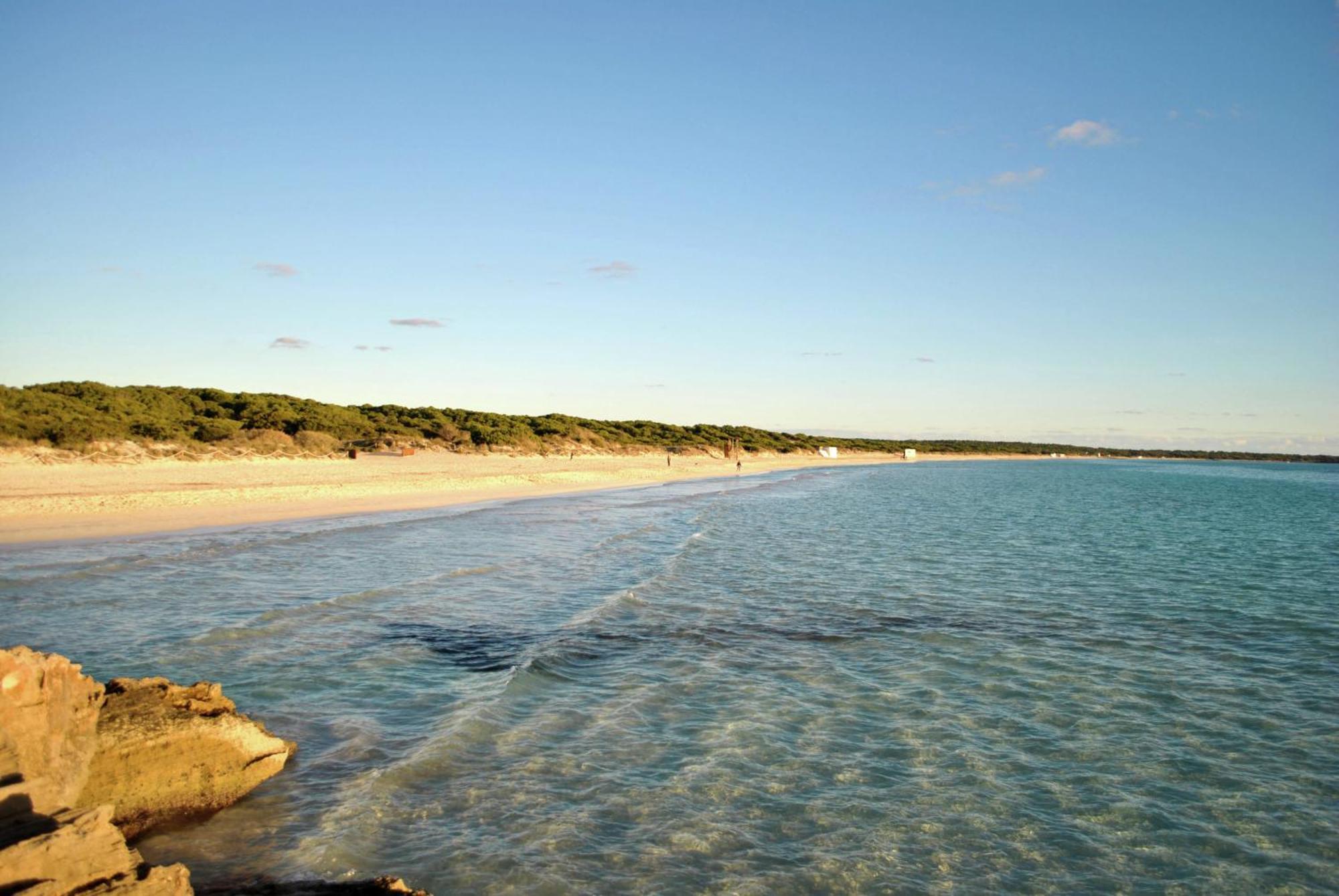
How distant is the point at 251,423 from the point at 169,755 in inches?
2345

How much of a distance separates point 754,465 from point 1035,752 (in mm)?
95747

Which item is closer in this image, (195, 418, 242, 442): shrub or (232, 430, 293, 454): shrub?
(195, 418, 242, 442): shrub

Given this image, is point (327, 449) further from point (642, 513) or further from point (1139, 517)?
point (1139, 517)

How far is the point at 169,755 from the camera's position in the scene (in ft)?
22.4

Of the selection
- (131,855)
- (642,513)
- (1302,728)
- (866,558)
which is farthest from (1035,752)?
(642,513)

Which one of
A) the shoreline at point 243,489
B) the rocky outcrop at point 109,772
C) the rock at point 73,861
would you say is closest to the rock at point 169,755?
the rocky outcrop at point 109,772

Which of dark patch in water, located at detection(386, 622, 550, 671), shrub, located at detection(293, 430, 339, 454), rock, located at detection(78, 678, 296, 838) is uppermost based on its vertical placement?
shrub, located at detection(293, 430, 339, 454)

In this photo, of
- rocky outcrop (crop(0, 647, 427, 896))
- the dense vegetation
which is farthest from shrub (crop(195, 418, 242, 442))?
rocky outcrop (crop(0, 647, 427, 896))

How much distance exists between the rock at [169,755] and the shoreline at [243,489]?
18761 millimetres

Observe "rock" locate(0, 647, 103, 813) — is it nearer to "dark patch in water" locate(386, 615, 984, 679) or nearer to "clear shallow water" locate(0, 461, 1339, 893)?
"clear shallow water" locate(0, 461, 1339, 893)

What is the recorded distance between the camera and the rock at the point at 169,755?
6.47 meters

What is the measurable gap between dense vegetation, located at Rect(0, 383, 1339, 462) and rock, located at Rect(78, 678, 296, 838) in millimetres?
44085

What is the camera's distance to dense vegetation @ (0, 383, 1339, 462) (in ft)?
145

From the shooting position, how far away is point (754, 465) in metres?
104
